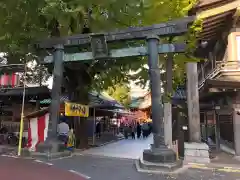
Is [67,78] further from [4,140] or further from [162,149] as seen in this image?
[162,149]

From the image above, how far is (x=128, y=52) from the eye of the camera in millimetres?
12969

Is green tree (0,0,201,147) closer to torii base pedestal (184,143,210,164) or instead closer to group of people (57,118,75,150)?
group of people (57,118,75,150)

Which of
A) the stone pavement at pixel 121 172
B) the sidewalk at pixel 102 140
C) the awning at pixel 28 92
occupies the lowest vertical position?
the stone pavement at pixel 121 172

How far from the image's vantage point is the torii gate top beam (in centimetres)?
1210

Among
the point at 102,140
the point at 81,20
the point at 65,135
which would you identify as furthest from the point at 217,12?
the point at 102,140

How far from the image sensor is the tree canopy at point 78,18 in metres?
12.7

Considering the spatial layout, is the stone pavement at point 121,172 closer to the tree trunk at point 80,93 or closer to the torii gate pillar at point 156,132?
the torii gate pillar at point 156,132

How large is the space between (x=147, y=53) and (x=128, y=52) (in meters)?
1.05

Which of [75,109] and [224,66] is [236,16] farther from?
[75,109]

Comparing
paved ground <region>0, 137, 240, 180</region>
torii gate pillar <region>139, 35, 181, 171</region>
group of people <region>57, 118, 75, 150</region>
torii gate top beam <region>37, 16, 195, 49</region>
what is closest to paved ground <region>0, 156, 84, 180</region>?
paved ground <region>0, 137, 240, 180</region>

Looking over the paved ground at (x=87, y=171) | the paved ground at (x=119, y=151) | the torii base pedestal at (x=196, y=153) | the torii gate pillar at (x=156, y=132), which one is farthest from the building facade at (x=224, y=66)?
the paved ground at (x=119, y=151)

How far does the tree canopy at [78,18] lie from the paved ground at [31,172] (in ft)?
21.3

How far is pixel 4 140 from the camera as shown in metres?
19.4

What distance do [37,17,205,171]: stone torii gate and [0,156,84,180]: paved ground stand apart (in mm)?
2381
